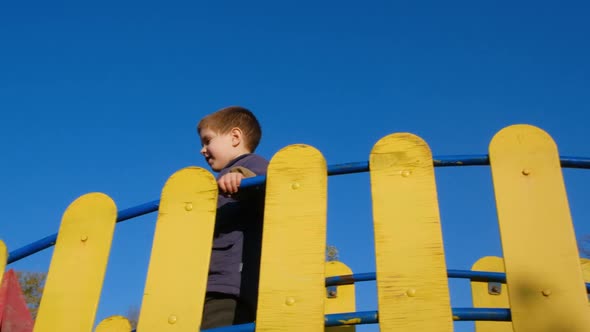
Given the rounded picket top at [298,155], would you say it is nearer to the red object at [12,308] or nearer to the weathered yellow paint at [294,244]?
the weathered yellow paint at [294,244]

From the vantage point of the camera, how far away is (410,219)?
196 centimetres

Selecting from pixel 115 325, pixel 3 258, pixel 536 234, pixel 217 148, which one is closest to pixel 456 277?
pixel 536 234

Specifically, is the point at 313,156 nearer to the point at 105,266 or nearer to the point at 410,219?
the point at 410,219

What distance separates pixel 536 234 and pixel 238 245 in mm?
1220

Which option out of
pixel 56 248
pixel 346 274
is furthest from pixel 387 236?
pixel 346 274

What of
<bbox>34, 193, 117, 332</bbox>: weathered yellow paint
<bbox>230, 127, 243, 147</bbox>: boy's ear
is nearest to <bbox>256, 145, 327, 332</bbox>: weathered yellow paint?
<bbox>34, 193, 117, 332</bbox>: weathered yellow paint

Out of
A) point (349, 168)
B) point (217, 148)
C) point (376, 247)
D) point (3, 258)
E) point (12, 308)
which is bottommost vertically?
point (376, 247)

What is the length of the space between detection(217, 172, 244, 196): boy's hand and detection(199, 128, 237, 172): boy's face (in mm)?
875

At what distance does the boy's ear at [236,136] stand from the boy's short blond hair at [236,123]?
0.02 meters

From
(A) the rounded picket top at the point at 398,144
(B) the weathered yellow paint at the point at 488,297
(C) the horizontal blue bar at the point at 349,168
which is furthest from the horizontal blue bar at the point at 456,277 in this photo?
(A) the rounded picket top at the point at 398,144

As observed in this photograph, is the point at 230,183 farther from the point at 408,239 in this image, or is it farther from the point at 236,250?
the point at 408,239

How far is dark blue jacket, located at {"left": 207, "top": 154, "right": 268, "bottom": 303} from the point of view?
2482mm

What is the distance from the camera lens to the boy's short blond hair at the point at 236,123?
11.4 ft

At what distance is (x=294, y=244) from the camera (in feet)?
6.72
